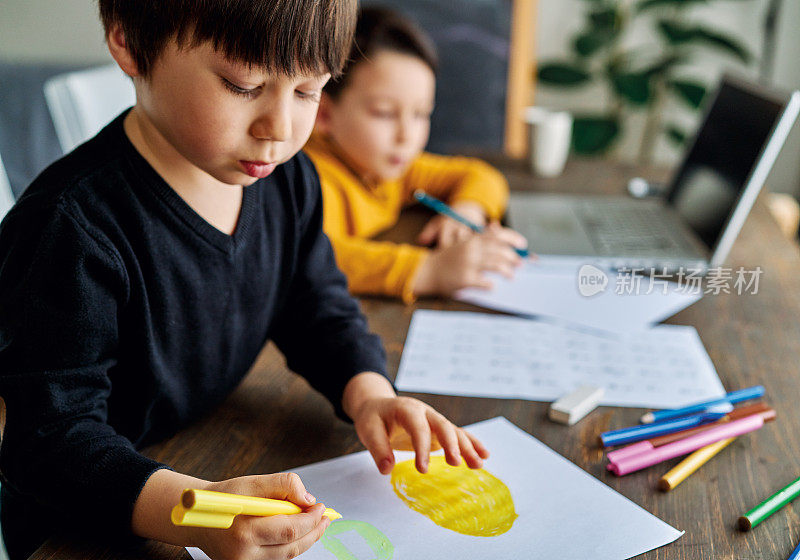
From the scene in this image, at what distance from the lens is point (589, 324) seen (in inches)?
31.0

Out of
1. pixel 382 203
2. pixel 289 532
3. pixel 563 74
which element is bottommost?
pixel 563 74

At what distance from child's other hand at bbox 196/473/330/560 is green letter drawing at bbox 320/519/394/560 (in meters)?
0.03

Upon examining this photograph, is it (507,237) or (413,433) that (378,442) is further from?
(507,237)

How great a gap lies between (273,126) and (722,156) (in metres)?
0.82

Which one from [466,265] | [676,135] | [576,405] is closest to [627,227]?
[466,265]

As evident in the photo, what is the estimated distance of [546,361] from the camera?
0.71m

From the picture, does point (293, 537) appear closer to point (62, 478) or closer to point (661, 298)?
point (62, 478)

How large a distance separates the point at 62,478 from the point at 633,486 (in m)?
0.39

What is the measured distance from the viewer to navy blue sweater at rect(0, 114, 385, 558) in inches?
17.8

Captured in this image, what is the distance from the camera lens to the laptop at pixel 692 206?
93 centimetres

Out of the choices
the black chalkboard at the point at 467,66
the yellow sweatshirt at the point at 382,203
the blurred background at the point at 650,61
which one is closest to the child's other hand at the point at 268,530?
the yellow sweatshirt at the point at 382,203

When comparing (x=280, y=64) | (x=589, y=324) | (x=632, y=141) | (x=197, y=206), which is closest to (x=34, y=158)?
(x=197, y=206)

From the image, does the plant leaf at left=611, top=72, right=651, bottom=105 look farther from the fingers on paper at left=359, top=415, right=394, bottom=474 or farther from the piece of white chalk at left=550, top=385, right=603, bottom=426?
the fingers on paper at left=359, top=415, right=394, bottom=474

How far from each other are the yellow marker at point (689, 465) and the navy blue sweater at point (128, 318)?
25 cm
